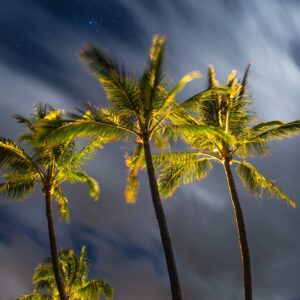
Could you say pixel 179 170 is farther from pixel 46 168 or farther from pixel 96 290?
pixel 96 290

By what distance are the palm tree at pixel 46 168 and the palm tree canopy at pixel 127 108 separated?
2.93 m

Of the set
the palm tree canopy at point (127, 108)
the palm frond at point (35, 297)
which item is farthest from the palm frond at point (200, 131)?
the palm frond at point (35, 297)

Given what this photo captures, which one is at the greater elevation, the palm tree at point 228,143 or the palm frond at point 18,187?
the palm tree at point 228,143

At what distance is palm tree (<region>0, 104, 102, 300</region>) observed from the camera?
15109 millimetres

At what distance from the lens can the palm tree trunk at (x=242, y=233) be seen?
1327 centimetres

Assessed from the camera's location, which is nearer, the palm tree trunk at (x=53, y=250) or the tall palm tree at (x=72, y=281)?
the palm tree trunk at (x=53, y=250)

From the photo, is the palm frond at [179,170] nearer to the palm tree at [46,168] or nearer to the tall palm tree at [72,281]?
the palm tree at [46,168]

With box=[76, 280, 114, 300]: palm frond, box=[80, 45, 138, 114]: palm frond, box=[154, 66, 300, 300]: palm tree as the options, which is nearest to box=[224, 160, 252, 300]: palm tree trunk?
box=[154, 66, 300, 300]: palm tree

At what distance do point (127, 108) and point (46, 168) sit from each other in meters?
5.13

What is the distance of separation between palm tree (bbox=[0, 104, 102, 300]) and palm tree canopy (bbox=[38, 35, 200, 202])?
293 cm

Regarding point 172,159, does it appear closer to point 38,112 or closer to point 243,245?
point 243,245

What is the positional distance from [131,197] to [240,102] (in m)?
5.83

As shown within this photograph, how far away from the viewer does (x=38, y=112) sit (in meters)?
17.1

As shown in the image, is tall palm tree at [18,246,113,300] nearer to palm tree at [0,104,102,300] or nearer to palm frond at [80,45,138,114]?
palm tree at [0,104,102,300]
